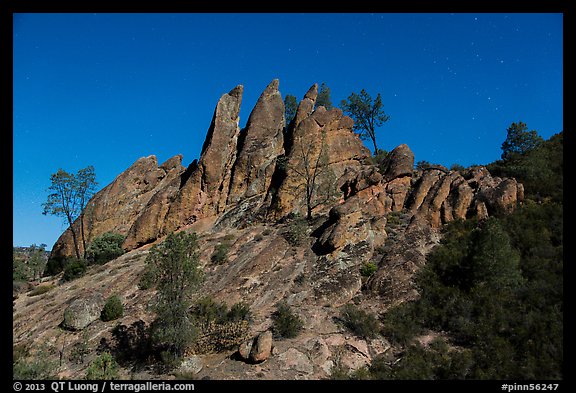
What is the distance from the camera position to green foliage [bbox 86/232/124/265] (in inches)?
1779

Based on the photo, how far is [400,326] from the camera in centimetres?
2158

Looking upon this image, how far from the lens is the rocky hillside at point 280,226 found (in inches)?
888

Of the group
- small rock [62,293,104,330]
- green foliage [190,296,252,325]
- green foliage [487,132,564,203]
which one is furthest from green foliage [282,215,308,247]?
green foliage [487,132,564,203]

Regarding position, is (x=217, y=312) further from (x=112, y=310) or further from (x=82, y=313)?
(x=82, y=313)

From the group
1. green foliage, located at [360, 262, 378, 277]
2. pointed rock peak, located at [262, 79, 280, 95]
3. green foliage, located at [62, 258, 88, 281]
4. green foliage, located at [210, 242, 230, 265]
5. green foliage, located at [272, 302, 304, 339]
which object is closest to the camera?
green foliage, located at [272, 302, 304, 339]

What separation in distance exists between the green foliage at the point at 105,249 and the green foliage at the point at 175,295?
2753 cm

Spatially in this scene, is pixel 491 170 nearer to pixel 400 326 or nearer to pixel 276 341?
pixel 400 326

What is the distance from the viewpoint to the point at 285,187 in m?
43.4

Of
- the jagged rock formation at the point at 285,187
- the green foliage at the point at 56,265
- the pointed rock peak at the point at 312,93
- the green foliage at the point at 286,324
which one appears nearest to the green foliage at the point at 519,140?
the jagged rock formation at the point at 285,187

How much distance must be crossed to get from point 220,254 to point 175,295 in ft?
40.7

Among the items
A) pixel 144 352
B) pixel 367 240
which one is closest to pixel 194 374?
pixel 144 352

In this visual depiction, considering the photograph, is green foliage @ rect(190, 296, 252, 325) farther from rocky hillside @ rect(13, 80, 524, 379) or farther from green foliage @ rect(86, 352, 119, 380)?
green foliage @ rect(86, 352, 119, 380)

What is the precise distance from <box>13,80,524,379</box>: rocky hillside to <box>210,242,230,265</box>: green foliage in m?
0.35

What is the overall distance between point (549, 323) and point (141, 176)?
5717 centimetres
